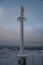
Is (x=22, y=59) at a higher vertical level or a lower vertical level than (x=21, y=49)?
lower

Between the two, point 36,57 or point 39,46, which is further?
point 39,46

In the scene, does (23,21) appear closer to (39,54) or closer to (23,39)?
(23,39)

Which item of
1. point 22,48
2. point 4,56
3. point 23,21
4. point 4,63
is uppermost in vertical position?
point 23,21

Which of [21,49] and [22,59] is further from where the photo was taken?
[21,49]

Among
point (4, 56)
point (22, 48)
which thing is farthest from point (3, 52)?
point (22, 48)

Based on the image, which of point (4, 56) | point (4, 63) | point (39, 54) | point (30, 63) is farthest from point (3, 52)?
point (39, 54)

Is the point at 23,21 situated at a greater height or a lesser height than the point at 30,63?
greater

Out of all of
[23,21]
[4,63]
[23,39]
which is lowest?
[4,63]

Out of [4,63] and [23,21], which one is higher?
[23,21]

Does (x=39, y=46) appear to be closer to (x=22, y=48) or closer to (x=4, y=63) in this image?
(x=22, y=48)
